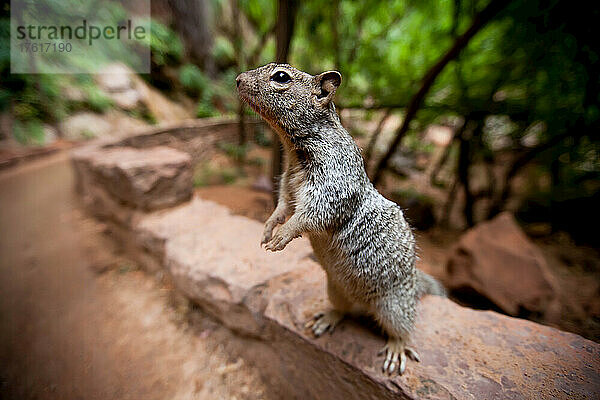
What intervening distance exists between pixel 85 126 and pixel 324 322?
782cm

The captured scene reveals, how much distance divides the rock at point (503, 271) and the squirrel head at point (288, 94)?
289 cm

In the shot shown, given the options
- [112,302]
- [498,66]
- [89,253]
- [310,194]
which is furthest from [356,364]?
[498,66]

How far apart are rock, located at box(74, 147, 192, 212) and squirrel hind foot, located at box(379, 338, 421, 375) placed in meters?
3.04

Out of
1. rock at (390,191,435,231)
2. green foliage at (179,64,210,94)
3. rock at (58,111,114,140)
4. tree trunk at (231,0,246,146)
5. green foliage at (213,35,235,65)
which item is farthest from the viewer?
green foliage at (213,35,235,65)

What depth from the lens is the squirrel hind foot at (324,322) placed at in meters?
1.72

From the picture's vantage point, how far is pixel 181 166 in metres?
3.54

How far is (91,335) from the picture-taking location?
8.13 feet

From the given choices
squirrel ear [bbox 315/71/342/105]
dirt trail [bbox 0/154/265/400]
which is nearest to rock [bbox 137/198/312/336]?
dirt trail [bbox 0/154/265/400]

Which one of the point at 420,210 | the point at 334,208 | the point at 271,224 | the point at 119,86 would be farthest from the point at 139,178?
the point at 119,86

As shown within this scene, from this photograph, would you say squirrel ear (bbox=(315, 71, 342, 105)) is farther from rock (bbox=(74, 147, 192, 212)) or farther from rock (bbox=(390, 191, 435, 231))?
rock (bbox=(390, 191, 435, 231))

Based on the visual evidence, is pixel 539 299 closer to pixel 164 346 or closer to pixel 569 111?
pixel 569 111

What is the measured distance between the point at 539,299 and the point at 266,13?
22.3 ft

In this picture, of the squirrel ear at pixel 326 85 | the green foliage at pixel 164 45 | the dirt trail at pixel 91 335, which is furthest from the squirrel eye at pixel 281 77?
the green foliage at pixel 164 45

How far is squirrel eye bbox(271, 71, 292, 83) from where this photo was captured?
1.31m
